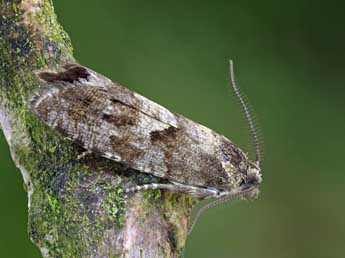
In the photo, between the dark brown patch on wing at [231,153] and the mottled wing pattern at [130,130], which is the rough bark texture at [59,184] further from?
the dark brown patch on wing at [231,153]

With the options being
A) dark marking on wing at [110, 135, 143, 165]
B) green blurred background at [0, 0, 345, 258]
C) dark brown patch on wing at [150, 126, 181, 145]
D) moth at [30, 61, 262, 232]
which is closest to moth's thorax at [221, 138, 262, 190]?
moth at [30, 61, 262, 232]

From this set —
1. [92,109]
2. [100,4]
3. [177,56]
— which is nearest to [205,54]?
[177,56]

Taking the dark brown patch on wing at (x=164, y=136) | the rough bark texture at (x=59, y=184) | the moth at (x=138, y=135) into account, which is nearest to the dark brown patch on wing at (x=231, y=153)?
the moth at (x=138, y=135)

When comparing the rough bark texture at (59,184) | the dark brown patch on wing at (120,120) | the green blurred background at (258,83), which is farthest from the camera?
the green blurred background at (258,83)

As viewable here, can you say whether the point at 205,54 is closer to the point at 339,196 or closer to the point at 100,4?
the point at 100,4

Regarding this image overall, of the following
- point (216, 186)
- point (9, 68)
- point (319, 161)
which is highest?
point (9, 68)

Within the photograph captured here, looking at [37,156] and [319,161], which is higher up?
[37,156]

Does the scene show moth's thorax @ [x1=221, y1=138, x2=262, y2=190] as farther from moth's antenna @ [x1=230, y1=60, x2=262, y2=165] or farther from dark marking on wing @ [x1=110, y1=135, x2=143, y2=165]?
dark marking on wing @ [x1=110, y1=135, x2=143, y2=165]

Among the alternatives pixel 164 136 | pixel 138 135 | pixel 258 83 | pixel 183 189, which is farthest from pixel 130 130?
pixel 258 83
